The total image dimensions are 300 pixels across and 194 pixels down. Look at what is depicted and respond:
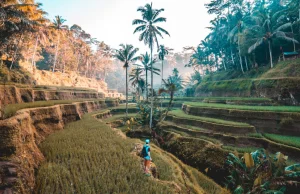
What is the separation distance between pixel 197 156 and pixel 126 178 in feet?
27.7

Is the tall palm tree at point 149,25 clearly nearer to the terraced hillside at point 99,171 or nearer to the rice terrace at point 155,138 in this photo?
the rice terrace at point 155,138

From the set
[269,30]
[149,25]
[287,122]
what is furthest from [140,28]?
[269,30]

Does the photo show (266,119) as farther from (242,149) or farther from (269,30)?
(269,30)

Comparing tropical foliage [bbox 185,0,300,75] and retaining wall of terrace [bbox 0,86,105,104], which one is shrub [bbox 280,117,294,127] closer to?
tropical foliage [bbox 185,0,300,75]

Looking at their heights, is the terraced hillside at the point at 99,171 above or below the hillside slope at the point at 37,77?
below

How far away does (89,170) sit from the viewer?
24.9ft

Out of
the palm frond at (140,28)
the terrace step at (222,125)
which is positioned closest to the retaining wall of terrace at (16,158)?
the terrace step at (222,125)

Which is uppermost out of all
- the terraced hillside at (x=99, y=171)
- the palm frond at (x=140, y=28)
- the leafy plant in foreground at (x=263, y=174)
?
the palm frond at (x=140, y=28)

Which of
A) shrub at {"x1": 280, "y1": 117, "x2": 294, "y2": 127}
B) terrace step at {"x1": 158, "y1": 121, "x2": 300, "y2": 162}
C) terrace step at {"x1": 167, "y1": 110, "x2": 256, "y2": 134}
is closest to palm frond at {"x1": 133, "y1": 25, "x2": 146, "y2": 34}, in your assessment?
terrace step at {"x1": 167, "y1": 110, "x2": 256, "y2": 134}

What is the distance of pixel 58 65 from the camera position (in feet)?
165

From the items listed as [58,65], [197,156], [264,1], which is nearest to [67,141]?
[197,156]

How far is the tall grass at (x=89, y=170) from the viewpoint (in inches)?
251

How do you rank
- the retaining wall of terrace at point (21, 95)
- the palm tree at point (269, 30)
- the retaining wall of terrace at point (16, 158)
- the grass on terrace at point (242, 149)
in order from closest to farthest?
the retaining wall of terrace at point (16, 158) → the grass on terrace at point (242, 149) → the retaining wall of terrace at point (21, 95) → the palm tree at point (269, 30)

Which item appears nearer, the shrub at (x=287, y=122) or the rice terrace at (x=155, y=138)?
the rice terrace at (x=155, y=138)
